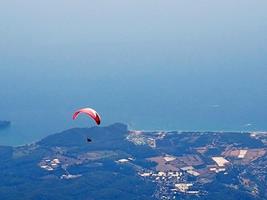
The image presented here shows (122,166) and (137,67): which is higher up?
(137,67)

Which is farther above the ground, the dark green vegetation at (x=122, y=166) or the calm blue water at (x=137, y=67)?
the calm blue water at (x=137, y=67)

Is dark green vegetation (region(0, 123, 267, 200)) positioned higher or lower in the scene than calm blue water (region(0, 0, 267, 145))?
lower

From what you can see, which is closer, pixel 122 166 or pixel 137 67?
pixel 122 166

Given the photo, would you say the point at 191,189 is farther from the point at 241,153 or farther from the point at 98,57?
the point at 98,57

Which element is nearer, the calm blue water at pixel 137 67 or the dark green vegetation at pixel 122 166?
the dark green vegetation at pixel 122 166

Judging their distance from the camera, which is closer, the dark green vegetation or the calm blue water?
the dark green vegetation
